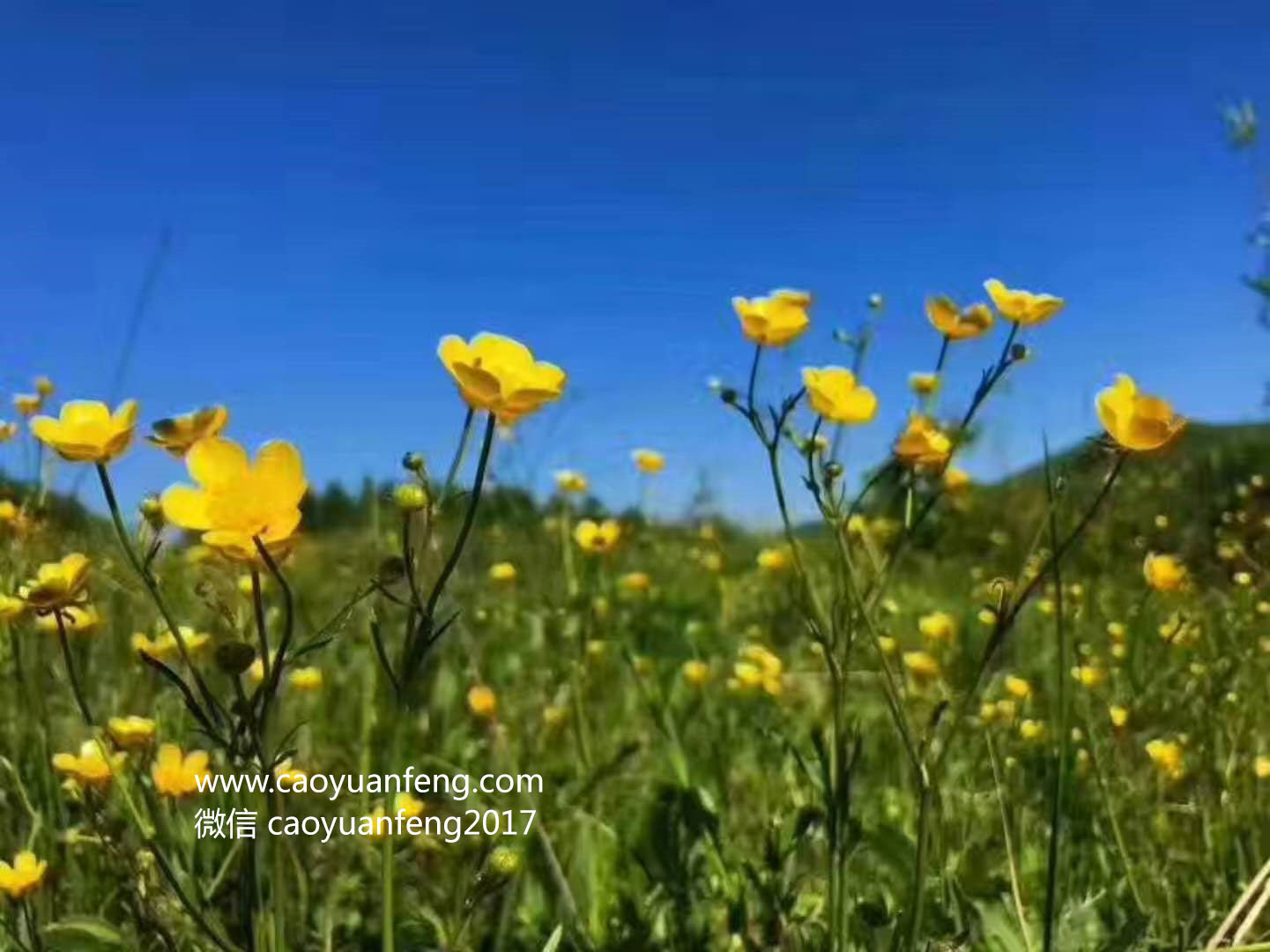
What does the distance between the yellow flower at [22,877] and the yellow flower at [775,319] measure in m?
0.73

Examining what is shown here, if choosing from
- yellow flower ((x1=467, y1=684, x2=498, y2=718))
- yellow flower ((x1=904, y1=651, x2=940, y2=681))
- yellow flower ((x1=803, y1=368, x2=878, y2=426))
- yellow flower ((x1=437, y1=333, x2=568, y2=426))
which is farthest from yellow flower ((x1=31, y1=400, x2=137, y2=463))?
yellow flower ((x1=904, y1=651, x2=940, y2=681))

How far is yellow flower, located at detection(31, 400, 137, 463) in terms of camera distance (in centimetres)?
88

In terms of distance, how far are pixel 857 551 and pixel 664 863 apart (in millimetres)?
785

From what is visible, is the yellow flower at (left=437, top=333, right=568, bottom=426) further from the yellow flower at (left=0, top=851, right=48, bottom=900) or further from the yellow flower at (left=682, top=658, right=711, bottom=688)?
the yellow flower at (left=682, top=658, right=711, bottom=688)

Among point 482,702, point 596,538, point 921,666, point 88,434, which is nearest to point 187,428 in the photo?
point 88,434

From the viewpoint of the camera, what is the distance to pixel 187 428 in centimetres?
91

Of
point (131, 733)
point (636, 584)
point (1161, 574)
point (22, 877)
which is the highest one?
point (636, 584)

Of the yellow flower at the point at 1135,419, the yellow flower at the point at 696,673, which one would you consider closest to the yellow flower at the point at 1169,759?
the yellow flower at the point at 696,673

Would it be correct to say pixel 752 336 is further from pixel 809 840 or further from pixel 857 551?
pixel 857 551

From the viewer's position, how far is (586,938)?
3.89ft

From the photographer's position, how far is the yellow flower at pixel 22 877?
3.60 feet

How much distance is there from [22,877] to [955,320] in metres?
0.90

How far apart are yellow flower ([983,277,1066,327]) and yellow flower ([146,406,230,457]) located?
2.01ft

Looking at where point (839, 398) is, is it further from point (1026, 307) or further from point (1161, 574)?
point (1161, 574)
